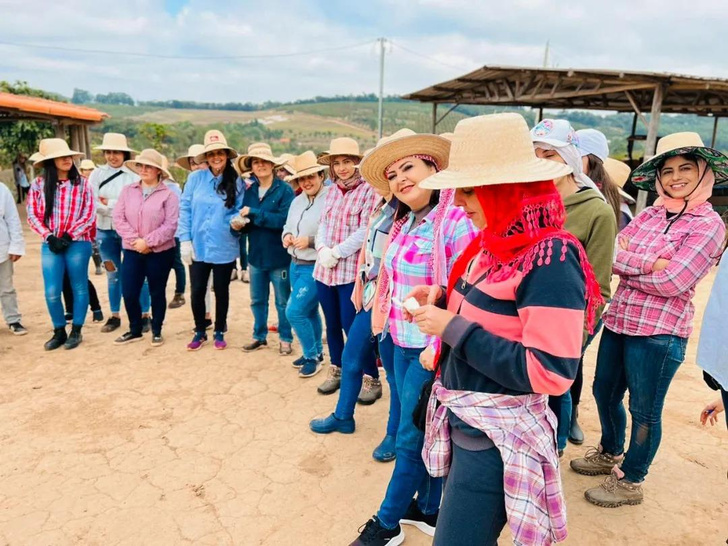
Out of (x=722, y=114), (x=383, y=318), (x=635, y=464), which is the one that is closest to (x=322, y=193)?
(x=383, y=318)

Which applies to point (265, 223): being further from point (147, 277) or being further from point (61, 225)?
point (61, 225)

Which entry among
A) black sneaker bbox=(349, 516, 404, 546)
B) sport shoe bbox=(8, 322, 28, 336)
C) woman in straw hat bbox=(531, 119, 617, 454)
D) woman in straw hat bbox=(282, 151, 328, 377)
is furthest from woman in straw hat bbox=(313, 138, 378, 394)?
sport shoe bbox=(8, 322, 28, 336)

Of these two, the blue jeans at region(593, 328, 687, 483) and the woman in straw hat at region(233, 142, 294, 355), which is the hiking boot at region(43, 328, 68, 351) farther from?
the blue jeans at region(593, 328, 687, 483)

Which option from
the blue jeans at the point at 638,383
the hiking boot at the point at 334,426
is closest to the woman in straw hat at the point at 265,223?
the hiking boot at the point at 334,426

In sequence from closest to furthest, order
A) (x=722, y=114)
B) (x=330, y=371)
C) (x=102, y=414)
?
(x=102, y=414)
(x=330, y=371)
(x=722, y=114)

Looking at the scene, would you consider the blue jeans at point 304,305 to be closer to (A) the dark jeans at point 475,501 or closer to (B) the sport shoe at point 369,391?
(B) the sport shoe at point 369,391

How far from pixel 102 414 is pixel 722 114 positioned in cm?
1537

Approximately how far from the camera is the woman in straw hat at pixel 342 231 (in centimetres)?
355

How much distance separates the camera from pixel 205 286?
4625 mm

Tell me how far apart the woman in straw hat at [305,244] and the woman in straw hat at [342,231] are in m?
0.24

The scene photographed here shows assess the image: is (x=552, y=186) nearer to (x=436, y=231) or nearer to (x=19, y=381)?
(x=436, y=231)

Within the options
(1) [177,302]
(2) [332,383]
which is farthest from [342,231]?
(1) [177,302]

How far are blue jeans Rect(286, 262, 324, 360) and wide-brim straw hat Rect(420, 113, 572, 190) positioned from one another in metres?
2.58

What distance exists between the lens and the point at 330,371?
159 inches
